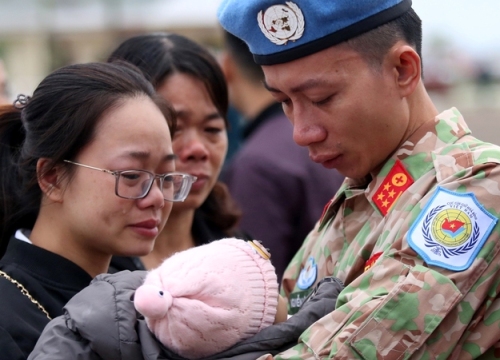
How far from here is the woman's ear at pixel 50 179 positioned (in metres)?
2.44

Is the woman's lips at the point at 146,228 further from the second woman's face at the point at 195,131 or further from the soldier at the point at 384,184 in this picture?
the second woman's face at the point at 195,131

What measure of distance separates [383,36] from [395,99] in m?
0.15

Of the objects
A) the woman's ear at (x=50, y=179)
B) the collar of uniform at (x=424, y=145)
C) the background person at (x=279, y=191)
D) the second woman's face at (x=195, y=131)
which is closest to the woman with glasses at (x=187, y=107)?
the second woman's face at (x=195, y=131)

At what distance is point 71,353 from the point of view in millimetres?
1900

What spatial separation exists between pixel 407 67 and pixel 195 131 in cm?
117

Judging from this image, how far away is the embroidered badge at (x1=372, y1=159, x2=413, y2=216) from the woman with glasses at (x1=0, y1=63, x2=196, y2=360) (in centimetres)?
66

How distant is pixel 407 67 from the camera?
211 cm

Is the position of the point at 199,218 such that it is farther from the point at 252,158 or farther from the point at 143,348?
the point at 143,348

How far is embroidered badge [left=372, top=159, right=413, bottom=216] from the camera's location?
2.07 meters

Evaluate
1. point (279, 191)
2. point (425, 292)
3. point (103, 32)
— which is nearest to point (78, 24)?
point (103, 32)

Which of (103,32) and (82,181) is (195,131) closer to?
(82,181)

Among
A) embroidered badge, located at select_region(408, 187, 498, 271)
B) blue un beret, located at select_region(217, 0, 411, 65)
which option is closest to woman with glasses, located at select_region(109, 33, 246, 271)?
blue un beret, located at select_region(217, 0, 411, 65)

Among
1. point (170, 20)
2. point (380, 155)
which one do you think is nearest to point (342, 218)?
point (380, 155)

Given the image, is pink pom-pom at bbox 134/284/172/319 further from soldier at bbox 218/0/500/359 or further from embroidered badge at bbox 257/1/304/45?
embroidered badge at bbox 257/1/304/45
